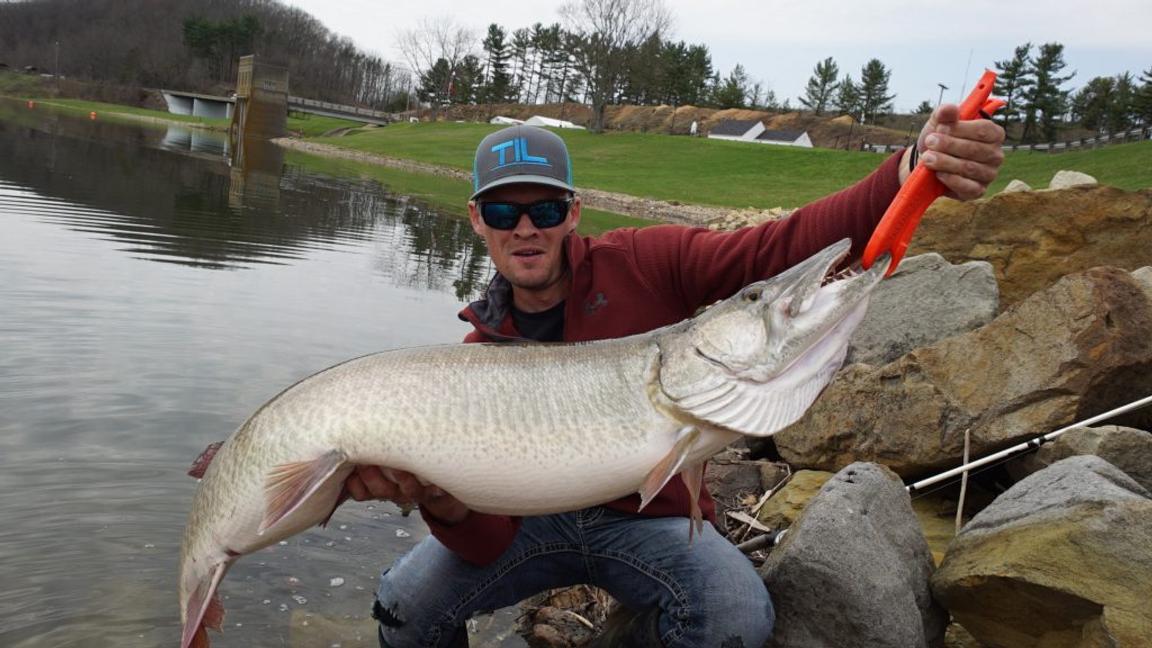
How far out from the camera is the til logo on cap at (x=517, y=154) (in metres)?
3.25

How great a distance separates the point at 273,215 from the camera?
61.9 feet

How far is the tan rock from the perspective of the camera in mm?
4531

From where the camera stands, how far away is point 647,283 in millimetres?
3424

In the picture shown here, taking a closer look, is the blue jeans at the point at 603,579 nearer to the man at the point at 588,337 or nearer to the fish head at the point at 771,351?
the man at the point at 588,337

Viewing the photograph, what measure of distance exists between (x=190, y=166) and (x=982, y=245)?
29.0 m

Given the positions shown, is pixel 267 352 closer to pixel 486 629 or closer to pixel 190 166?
pixel 486 629

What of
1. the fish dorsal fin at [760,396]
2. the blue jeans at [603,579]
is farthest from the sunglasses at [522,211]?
the blue jeans at [603,579]

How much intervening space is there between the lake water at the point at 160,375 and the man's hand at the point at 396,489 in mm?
1407

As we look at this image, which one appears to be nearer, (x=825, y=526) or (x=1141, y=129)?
(x=825, y=526)

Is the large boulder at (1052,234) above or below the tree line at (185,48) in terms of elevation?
below

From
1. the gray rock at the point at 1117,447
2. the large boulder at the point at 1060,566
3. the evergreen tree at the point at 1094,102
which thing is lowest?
the large boulder at the point at 1060,566

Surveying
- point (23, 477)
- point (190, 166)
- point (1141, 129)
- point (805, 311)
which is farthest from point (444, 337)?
point (1141, 129)

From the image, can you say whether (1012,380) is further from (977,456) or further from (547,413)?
(547,413)

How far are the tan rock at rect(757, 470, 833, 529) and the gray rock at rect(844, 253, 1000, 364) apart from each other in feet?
3.87
